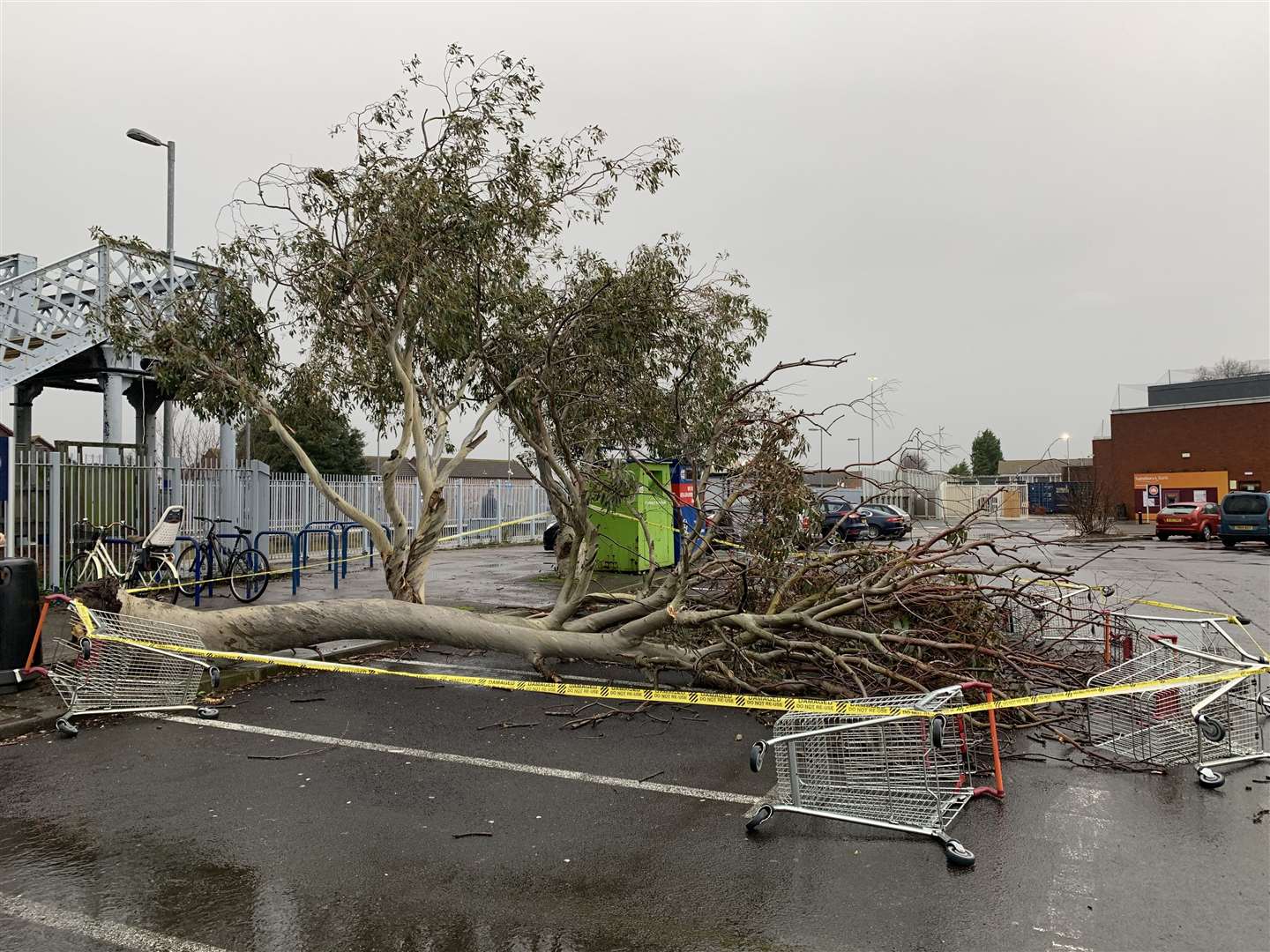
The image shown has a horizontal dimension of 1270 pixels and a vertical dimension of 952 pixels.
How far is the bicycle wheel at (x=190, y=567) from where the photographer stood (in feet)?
40.5

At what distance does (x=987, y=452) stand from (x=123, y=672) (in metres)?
105

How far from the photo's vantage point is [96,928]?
11.0 feet

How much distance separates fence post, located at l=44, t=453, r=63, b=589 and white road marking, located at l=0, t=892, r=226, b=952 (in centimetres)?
1032

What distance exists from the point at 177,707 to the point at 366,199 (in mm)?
6421

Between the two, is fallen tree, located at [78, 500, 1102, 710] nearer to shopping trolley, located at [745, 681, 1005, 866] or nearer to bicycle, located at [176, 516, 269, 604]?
shopping trolley, located at [745, 681, 1005, 866]

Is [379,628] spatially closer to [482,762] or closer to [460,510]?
[482,762]

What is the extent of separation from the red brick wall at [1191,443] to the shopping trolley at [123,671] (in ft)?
140

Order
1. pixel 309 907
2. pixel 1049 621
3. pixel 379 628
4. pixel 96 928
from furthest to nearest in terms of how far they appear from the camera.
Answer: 1. pixel 379 628
2. pixel 1049 621
3. pixel 309 907
4. pixel 96 928

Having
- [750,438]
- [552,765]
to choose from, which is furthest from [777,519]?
[552,765]

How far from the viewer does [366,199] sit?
1035 centimetres

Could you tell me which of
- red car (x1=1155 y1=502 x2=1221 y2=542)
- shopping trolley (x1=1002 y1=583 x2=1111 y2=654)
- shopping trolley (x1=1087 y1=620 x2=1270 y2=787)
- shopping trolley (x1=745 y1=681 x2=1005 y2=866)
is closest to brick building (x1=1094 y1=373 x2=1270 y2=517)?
red car (x1=1155 y1=502 x2=1221 y2=542)

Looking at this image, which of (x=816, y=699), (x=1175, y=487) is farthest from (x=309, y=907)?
(x=1175, y=487)

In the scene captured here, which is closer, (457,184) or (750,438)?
(750,438)

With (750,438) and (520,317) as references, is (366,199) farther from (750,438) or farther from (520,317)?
(750,438)
